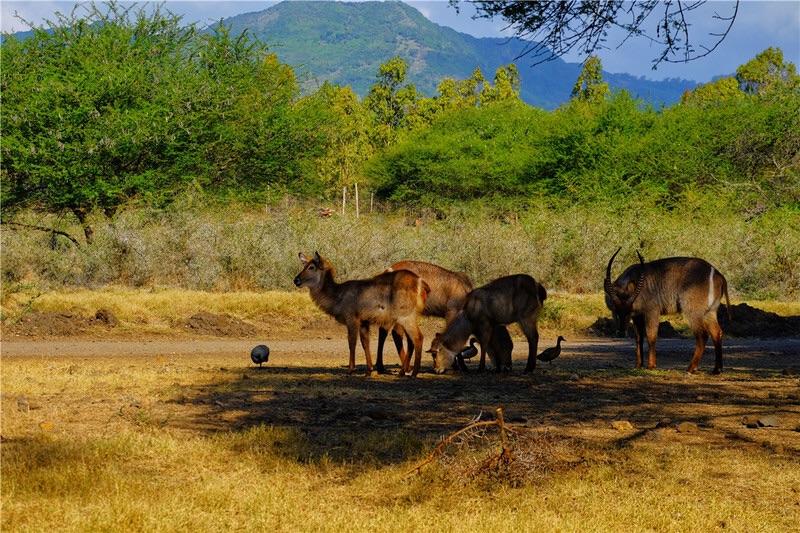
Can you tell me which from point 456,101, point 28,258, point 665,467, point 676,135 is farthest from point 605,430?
point 456,101

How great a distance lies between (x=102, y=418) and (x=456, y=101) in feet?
246

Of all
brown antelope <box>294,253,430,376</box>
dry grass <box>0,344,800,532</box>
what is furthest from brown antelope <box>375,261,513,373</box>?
dry grass <box>0,344,800,532</box>

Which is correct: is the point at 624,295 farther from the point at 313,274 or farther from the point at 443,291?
the point at 313,274

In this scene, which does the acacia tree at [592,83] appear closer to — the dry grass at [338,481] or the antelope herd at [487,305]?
the antelope herd at [487,305]

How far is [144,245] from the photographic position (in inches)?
928

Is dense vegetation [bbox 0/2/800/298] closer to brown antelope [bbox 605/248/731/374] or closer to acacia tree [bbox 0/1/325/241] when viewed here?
acacia tree [bbox 0/1/325/241]

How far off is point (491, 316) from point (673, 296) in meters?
2.75

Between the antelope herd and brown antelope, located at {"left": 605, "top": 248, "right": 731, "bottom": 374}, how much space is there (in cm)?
1

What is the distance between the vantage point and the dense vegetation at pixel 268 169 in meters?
25.6

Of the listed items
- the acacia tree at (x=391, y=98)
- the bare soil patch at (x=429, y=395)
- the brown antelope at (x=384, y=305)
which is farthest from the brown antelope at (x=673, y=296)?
the acacia tree at (x=391, y=98)

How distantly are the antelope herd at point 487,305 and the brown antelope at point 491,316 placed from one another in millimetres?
14

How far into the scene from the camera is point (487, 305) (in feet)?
41.7

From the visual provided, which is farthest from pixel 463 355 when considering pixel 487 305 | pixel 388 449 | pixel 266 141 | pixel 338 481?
pixel 266 141

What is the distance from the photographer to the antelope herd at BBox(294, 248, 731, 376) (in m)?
12.3
